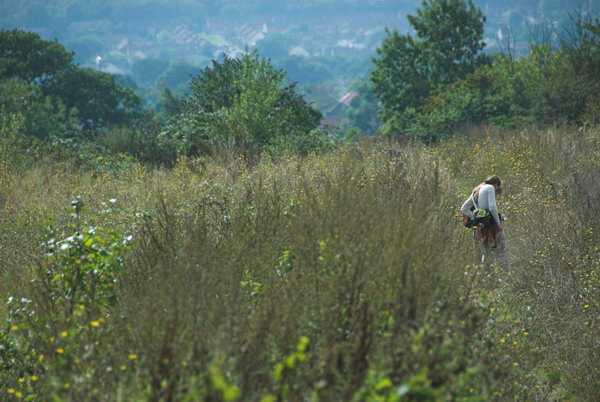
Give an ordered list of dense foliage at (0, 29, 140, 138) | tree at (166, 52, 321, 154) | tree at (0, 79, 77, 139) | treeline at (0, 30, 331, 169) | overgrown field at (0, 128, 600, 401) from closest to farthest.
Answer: overgrown field at (0, 128, 600, 401) < treeline at (0, 30, 331, 169) < tree at (166, 52, 321, 154) < tree at (0, 79, 77, 139) < dense foliage at (0, 29, 140, 138)

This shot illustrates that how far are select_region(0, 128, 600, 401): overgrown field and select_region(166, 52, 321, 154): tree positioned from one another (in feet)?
28.4

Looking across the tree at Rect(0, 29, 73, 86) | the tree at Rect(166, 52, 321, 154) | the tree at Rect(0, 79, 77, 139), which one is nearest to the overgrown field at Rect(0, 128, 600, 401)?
the tree at Rect(166, 52, 321, 154)

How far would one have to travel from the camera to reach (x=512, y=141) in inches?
646

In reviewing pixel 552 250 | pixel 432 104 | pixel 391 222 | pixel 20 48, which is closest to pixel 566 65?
pixel 432 104

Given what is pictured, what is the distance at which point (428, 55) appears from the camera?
148ft

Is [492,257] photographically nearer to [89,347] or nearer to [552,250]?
[552,250]

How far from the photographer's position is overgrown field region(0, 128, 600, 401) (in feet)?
11.3

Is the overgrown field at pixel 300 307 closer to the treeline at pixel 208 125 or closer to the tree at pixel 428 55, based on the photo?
the treeline at pixel 208 125

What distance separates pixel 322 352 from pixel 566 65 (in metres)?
28.1

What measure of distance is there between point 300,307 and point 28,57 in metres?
50.7

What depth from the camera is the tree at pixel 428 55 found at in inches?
1740

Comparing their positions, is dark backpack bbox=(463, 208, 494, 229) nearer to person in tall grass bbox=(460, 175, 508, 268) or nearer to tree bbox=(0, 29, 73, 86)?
person in tall grass bbox=(460, 175, 508, 268)

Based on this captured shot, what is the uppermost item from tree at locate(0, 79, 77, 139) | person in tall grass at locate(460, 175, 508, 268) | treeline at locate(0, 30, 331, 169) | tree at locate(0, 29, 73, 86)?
tree at locate(0, 29, 73, 86)

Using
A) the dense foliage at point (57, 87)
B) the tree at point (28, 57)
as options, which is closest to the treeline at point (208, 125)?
the dense foliage at point (57, 87)
